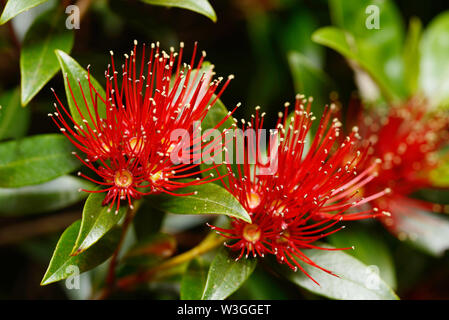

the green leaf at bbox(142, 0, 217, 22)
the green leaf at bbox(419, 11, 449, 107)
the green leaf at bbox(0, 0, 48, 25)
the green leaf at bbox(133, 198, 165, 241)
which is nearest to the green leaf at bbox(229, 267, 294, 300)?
the green leaf at bbox(133, 198, 165, 241)

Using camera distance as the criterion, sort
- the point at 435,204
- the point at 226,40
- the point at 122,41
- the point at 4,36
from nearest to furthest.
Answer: the point at 4,36 → the point at 435,204 → the point at 122,41 → the point at 226,40

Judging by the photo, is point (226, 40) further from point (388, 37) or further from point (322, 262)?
point (322, 262)

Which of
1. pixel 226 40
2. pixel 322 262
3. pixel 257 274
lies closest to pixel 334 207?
pixel 322 262

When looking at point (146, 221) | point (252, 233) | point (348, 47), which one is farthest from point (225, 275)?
point (348, 47)

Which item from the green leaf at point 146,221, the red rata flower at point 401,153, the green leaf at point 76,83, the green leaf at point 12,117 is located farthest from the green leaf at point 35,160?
the red rata flower at point 401,153

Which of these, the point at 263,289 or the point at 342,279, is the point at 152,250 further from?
the point at 342,279
